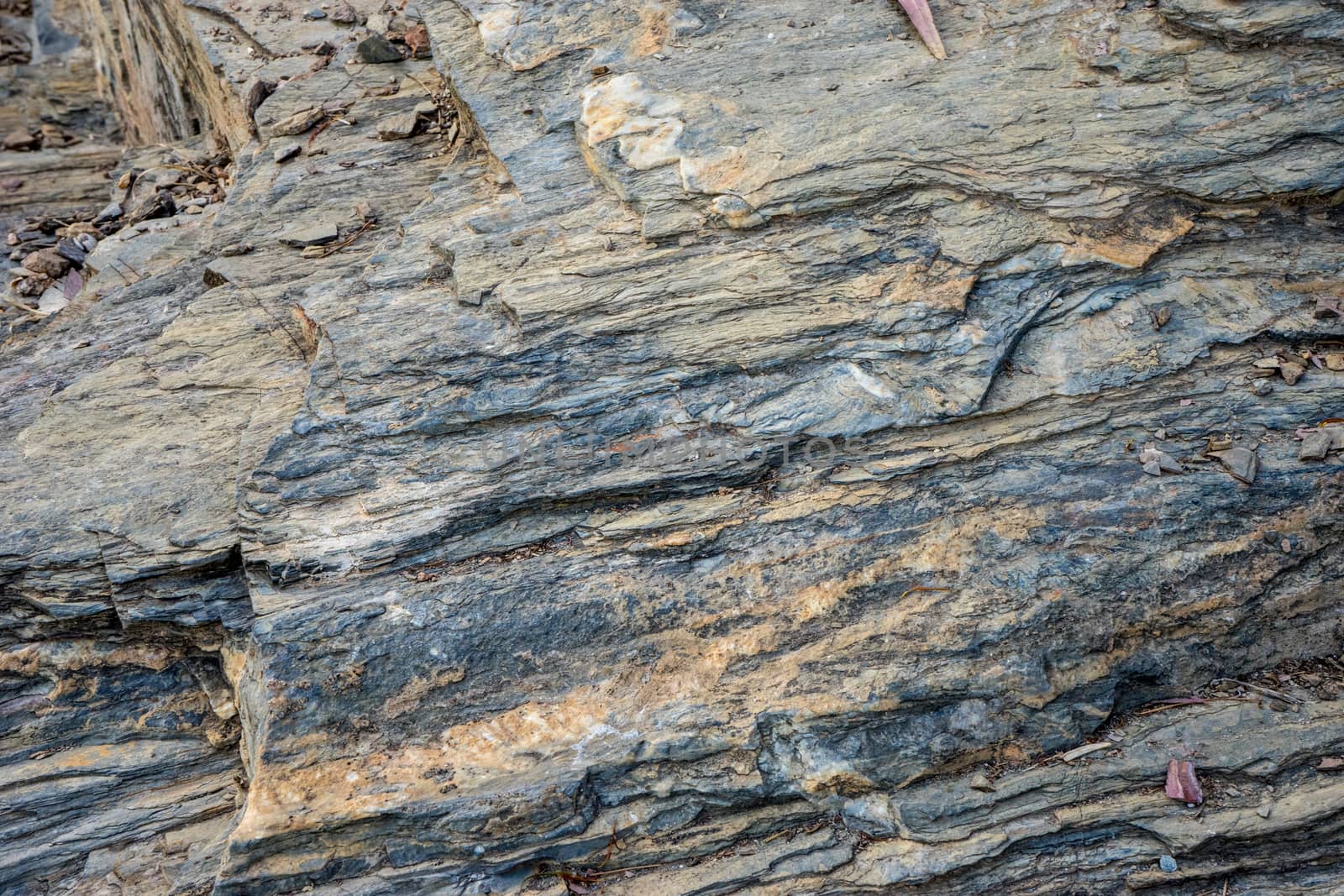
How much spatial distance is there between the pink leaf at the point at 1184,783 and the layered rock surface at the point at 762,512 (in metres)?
0.08

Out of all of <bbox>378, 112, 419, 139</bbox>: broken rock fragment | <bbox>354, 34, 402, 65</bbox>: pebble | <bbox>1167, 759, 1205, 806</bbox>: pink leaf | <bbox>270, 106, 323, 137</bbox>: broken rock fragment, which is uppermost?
<bbox>354, 34, 402, 65</bbox>: pebble

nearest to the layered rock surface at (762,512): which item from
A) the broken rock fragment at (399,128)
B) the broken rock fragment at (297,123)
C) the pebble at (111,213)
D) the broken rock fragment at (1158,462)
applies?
the broken rock fragment at (1158,462)

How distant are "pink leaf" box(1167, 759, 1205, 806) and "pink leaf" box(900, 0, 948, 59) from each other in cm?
414

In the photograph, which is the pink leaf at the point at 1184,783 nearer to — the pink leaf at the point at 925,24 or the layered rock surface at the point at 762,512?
the layered rock surface at the point at 762,512

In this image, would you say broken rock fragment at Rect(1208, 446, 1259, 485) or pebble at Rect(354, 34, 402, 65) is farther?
Answer: pebble at Rect(354, 34, 402, 65)

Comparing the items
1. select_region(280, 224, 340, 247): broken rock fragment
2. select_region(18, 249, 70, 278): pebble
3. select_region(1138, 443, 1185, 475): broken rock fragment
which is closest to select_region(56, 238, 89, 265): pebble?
select_region(18, 249, 70, 278): pebble

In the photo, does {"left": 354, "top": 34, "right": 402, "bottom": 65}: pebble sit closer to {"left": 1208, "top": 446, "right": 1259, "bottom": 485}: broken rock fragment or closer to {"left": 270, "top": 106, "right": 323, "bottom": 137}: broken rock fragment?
{"left": 270, "top": 106, "right": 323, "bottom": 137}: broken rock fragment

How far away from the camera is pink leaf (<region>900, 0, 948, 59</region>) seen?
5.75 meters

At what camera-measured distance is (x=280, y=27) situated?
821cm

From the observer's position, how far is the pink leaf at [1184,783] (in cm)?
436

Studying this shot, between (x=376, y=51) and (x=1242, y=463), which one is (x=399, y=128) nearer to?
(x=376, y=51)

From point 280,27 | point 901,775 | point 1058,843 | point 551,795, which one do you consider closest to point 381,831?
point 551,795

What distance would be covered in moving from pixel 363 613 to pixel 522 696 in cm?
89

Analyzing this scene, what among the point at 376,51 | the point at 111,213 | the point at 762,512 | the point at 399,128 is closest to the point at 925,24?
the point at 762,512
